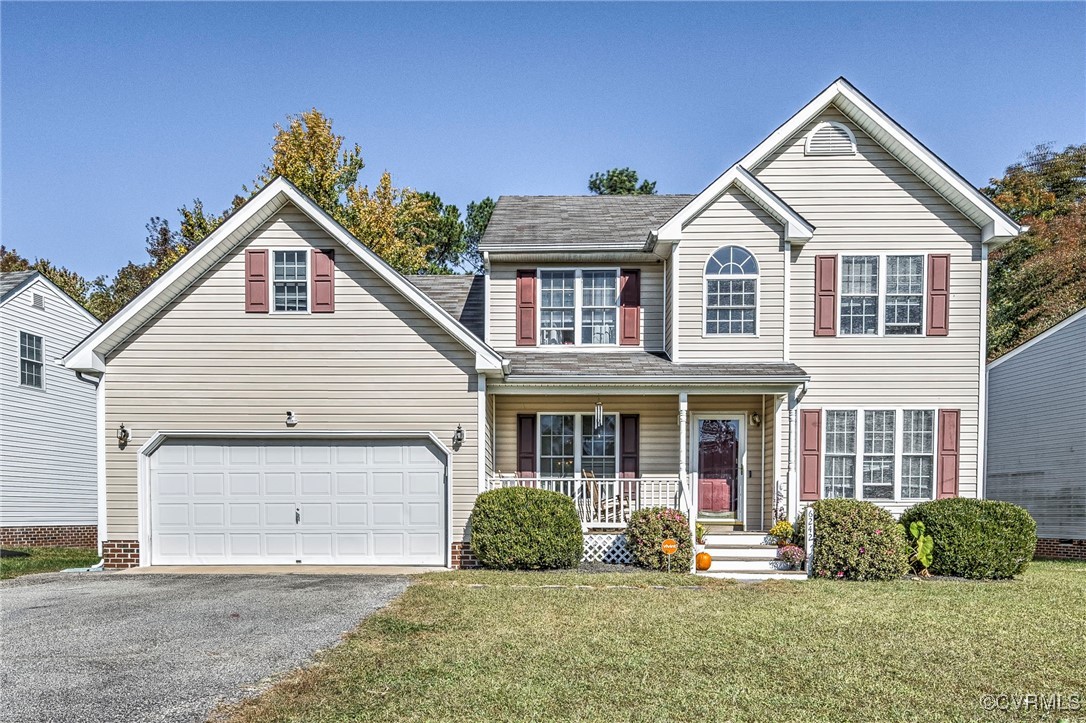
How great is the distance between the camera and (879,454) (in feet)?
46.4

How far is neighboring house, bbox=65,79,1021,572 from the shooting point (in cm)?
1288

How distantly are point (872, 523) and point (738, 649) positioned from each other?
5856 millimetres

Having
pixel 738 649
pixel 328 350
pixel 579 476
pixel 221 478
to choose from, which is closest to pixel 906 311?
pixel 579 476

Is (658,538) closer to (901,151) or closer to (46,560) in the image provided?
(901,151)

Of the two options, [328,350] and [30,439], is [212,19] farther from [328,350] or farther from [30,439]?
[30,439]

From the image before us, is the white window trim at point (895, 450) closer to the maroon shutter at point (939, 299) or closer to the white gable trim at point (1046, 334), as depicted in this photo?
the maroon shutter at point (939, 299)

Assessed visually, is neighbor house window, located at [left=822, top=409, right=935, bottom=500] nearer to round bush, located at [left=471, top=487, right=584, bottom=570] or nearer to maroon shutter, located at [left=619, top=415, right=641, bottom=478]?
maroon shutter, located at [left=619, top=415, right=641, bottom=478]

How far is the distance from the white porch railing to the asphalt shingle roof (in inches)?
177

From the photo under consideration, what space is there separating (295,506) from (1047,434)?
17.1 m

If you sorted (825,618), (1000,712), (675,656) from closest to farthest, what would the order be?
(1000,712) < (675,656) < (825,618)

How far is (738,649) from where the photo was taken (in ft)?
23.6

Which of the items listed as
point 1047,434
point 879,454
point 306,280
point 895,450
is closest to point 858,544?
point 879,454

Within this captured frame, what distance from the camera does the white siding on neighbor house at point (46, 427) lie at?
59.4 ft

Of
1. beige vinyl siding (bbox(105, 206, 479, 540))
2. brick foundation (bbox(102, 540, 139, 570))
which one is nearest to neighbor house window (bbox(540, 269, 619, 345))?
beige vinyl siding (bbox(105, 206, 479, 540))
